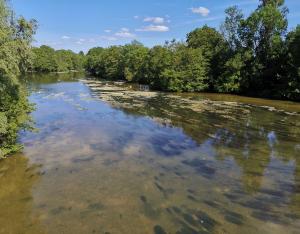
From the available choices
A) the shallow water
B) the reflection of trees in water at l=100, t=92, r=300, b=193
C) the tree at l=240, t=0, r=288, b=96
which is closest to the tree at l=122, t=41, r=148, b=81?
the tree at l=240, t=0, r=288, b=96

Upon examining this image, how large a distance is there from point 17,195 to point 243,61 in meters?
44.6

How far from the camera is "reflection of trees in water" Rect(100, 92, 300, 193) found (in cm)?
1612

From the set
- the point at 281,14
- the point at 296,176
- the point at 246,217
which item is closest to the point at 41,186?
the point at 246,217

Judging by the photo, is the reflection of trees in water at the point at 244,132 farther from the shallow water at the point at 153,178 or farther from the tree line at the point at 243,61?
the tree line at the point at 243,61

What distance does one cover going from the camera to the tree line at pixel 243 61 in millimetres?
45375

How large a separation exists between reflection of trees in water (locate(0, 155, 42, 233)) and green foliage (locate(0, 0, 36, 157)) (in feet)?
2.82

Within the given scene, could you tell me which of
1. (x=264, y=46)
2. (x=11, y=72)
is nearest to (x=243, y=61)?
(x=264, y=46)

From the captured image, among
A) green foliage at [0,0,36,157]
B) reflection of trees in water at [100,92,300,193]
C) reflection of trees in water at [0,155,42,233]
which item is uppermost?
green foliage at [0,0,36,157]

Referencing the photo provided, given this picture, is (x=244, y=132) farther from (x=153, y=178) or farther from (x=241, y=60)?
(x=241, y=60)

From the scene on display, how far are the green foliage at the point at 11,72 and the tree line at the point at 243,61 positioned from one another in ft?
114

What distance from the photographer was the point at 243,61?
5034 centimetres

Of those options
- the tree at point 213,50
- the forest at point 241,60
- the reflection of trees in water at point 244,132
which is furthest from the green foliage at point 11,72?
the tree at point 213,50

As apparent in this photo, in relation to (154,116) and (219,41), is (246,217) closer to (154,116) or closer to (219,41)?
(154,116)

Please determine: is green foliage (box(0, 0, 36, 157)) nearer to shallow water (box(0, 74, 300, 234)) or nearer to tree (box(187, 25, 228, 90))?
shallow water (box(0, 74, 300, 234))
